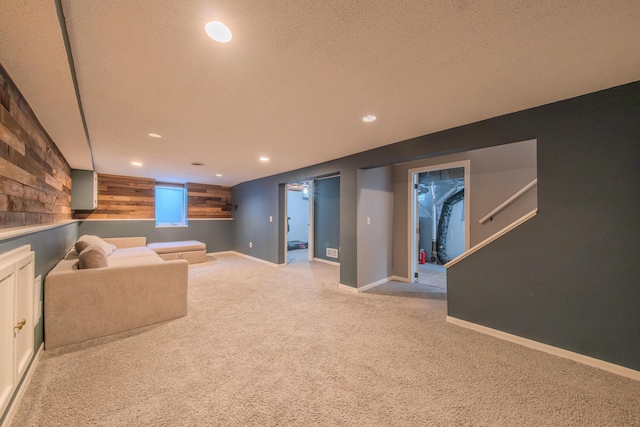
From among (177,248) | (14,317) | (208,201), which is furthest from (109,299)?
(208,201)

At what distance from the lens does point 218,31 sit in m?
1.22

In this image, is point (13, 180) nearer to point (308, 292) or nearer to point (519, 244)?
point (308, 292)

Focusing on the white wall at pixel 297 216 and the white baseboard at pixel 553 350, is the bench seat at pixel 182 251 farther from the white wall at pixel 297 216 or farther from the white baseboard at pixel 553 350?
the white baseboard at pixel 553 350

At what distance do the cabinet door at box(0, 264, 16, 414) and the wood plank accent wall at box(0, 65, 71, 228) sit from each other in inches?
25.9

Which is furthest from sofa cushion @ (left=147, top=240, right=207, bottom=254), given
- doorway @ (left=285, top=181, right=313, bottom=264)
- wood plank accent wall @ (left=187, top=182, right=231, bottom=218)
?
doorway @ (left=285, top=181, right=313, bottom=264)

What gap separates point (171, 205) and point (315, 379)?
6602 millimetres

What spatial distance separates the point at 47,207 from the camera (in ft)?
9.34

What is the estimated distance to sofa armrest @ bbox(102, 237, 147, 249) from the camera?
17.1 ft

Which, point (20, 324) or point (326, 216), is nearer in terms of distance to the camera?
point (20, 324)

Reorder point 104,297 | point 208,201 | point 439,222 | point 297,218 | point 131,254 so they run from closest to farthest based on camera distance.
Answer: point 104,297 → point 131,254 → point 439,222 → point 208,201 → point 297,218

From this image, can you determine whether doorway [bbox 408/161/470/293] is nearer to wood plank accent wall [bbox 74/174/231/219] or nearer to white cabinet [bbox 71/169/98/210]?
wood plank accent wall [bbox 74/174/231/219]

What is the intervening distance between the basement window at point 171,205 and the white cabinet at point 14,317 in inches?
203

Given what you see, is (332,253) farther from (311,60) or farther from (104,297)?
(311,60)

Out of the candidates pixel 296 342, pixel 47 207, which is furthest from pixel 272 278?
pixel 47 207
